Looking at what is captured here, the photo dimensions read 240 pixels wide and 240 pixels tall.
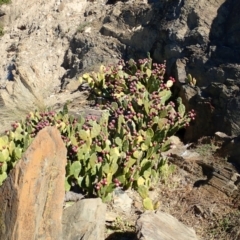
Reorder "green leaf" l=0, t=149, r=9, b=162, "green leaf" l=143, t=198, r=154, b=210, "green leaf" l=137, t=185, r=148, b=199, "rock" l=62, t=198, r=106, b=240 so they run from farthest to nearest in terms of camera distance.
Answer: "green leaf" l=0, t=149, r=9, b=162
"green leaf" l=137, t=185, r=148, b=199
"green leaf" l=143, t=198, r=154, b=210
"rock" l=62, t=198, r=106, b=240

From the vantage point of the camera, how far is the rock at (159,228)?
397cm

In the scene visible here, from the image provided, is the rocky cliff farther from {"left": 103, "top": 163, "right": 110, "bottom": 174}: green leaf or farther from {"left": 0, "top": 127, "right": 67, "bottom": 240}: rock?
{"left": 0, "top": 127, "right": 67, "bottom": 240}: rock

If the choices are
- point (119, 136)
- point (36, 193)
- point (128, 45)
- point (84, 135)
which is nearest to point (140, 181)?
point (119, 136)

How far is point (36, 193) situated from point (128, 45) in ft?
20.6

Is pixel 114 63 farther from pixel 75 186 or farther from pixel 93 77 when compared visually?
pixel 75 186

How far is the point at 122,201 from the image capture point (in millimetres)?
5391

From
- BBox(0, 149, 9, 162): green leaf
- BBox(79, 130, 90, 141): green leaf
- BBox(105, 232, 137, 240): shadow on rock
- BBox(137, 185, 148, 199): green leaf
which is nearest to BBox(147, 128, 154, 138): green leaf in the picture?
BBox(79, 130, 90, 141): green leaf

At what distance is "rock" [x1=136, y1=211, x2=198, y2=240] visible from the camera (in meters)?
3.97

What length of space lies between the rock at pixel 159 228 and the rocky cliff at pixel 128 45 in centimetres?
242

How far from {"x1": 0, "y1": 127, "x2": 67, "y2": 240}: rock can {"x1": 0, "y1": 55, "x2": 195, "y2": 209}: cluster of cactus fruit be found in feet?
3.62

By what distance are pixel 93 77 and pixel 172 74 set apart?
4.56 ft

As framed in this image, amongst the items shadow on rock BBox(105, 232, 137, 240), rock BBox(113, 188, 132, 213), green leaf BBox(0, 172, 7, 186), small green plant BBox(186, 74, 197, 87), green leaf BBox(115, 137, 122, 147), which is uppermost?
small green plant BBox(186, 74, 197, 87)

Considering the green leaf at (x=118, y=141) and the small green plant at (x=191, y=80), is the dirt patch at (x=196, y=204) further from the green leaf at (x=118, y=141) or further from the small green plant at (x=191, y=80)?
the small green plant at (x=191, y=80)

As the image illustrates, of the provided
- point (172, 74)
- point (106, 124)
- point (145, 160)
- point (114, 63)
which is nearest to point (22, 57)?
point (114, 63)
